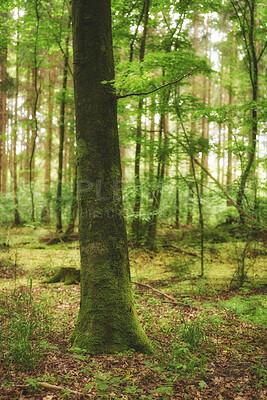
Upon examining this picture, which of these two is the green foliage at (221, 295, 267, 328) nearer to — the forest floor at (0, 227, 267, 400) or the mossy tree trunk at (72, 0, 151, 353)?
the forest floor at (0, 227, 267, 400)

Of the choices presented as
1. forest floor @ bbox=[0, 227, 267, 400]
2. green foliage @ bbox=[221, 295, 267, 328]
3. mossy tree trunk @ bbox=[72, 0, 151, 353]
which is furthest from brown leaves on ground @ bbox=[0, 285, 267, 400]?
mossy tree trunk @ bbox=[72, 0, 151, 353]

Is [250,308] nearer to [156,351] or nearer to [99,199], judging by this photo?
[156,351]

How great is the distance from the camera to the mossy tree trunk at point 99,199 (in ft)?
11.6

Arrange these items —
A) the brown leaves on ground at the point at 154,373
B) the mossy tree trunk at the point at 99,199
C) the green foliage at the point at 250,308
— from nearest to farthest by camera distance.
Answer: the brown leaves on ground at the point at 154,373, the mossy tree trunk at the point at 99,199, the green foliage at the point at 250,308

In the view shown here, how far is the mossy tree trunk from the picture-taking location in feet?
11.6

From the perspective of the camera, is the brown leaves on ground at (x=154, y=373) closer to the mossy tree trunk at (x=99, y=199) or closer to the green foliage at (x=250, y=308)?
the green foliage at (x=250, y=308)

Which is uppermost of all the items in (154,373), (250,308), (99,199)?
(99,199)

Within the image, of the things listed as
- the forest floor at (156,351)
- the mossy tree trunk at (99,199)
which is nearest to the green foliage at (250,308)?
the forest floor at (156,351)

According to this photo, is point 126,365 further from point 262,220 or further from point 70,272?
point 262,220

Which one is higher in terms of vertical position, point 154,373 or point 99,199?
point 99,199

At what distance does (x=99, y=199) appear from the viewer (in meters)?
3.58

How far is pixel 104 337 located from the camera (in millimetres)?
3457

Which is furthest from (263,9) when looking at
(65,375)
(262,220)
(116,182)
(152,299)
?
(65,375)

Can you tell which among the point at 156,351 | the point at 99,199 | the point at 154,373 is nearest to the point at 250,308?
the point at 156,351
